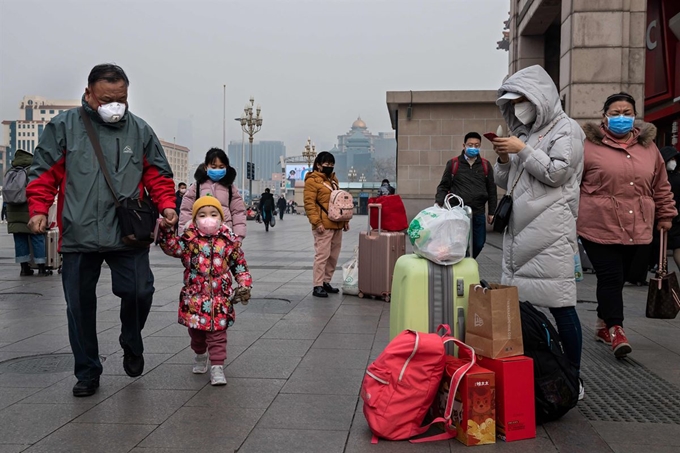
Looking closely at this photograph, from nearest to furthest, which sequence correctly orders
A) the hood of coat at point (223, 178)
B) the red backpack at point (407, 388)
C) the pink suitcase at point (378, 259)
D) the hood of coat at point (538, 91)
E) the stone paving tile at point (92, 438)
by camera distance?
the stone paving tile at point (92, 438), the red backpack at point (407, 388), the hood of coat at point (538, 91), the hood of coat at point (223, 178), the pink suitcase at point (378, 259)

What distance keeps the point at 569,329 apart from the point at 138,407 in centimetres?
264

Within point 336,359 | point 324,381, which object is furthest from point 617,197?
point 324,381

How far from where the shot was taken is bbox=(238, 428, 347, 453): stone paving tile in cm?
346

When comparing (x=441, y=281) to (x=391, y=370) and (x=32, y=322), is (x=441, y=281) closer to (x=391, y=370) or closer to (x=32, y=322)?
(x=391, y=370)

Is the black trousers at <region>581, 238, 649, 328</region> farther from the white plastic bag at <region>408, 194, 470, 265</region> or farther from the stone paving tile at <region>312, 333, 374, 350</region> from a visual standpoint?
the stone paving tile at <region>312, 333, 374, 350</region>

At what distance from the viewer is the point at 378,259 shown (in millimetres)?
8461

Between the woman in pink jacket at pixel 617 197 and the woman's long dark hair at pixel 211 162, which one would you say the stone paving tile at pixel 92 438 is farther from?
the woman in pink jacket at pixel 617 197

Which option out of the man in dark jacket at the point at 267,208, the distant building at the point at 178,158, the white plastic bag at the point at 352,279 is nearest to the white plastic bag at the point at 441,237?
the white plastic bag at the point at 352,279

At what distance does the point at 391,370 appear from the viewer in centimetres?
361

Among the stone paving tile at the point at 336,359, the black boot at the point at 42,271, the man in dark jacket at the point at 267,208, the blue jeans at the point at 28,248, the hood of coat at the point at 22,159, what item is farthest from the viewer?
the man in dark jacket at the point at 267,208

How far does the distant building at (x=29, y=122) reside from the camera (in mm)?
166750

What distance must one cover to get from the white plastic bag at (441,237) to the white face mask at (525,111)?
0.73 metres

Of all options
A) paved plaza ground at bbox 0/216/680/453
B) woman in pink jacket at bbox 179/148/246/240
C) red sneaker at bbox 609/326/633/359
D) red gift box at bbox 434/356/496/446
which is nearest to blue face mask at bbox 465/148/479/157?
paved plaza ground at bbox 0/216/680/453

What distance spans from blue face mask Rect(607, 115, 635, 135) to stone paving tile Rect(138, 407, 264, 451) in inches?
130
